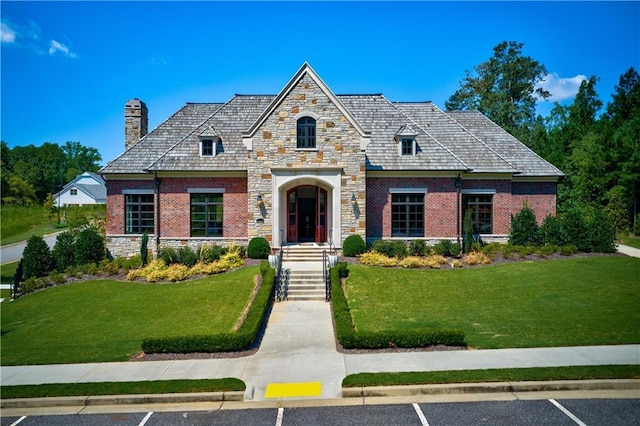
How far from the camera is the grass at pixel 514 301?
1205 centimetres

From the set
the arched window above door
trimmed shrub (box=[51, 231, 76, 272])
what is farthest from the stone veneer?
trimmed shrub (box=[51, 231, 76, 272])

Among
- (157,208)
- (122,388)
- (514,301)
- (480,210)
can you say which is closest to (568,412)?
(514,301)

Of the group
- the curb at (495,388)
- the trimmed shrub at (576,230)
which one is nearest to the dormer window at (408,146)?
the trimmed shrub at (576,230)

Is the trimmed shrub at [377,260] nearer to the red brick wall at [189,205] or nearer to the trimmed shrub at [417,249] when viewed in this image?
the trimmed shrub at [417,249]

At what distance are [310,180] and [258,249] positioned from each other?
4495 mm

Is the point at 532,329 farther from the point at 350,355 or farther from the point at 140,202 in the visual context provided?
the point at 140,202

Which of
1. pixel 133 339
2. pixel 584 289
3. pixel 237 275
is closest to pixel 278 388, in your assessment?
pixel 133 339

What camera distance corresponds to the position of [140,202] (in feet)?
79.3

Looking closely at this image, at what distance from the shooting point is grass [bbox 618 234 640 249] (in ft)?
85.6

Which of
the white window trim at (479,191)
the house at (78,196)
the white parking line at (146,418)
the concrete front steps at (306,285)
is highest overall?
the house at (78,196)

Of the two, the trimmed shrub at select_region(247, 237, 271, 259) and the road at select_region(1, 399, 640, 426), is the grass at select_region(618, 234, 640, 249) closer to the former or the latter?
the road at select_region(1, 399, 640, 426)

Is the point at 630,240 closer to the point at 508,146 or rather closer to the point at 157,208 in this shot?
the point at 508,146

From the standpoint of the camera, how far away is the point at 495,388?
29.4 ft

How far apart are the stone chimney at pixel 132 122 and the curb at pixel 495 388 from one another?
77.3ft
